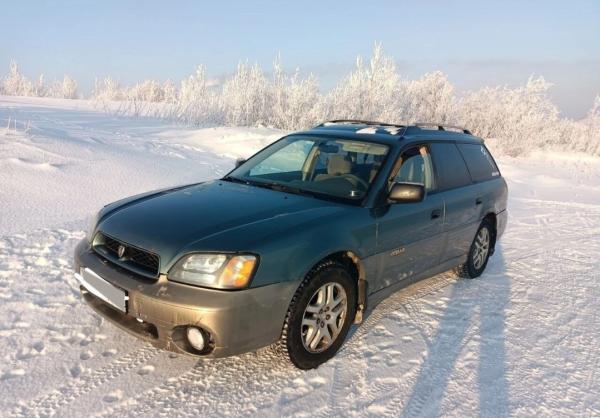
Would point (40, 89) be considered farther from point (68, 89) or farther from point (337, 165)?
point (337, 165)

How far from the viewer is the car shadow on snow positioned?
2965 millimetres

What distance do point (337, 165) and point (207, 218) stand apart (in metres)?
1.41

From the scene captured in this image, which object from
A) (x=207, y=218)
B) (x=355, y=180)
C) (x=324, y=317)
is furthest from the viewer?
(x=355, y=180)

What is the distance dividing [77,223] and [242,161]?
227 cm

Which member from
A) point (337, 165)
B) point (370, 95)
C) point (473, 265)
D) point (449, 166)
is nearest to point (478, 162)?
point (449, 166)

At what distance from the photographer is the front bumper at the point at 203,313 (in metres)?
2.70

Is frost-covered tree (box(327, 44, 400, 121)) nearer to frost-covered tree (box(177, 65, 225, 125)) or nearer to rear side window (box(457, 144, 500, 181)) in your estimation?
frost-covered tree (box(177, 65, 225, 125))

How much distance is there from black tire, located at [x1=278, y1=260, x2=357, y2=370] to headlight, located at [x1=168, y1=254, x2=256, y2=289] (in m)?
0.41

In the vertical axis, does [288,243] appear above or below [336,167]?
below

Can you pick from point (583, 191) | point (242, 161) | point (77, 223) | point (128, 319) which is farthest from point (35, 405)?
point (583, 191)

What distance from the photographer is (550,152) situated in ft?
67.9

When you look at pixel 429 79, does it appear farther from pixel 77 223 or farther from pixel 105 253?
pixel 105 253

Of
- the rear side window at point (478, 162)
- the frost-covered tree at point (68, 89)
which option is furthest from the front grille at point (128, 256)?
the frost-covered tree at point (68, 89)

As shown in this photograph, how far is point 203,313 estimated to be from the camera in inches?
106
